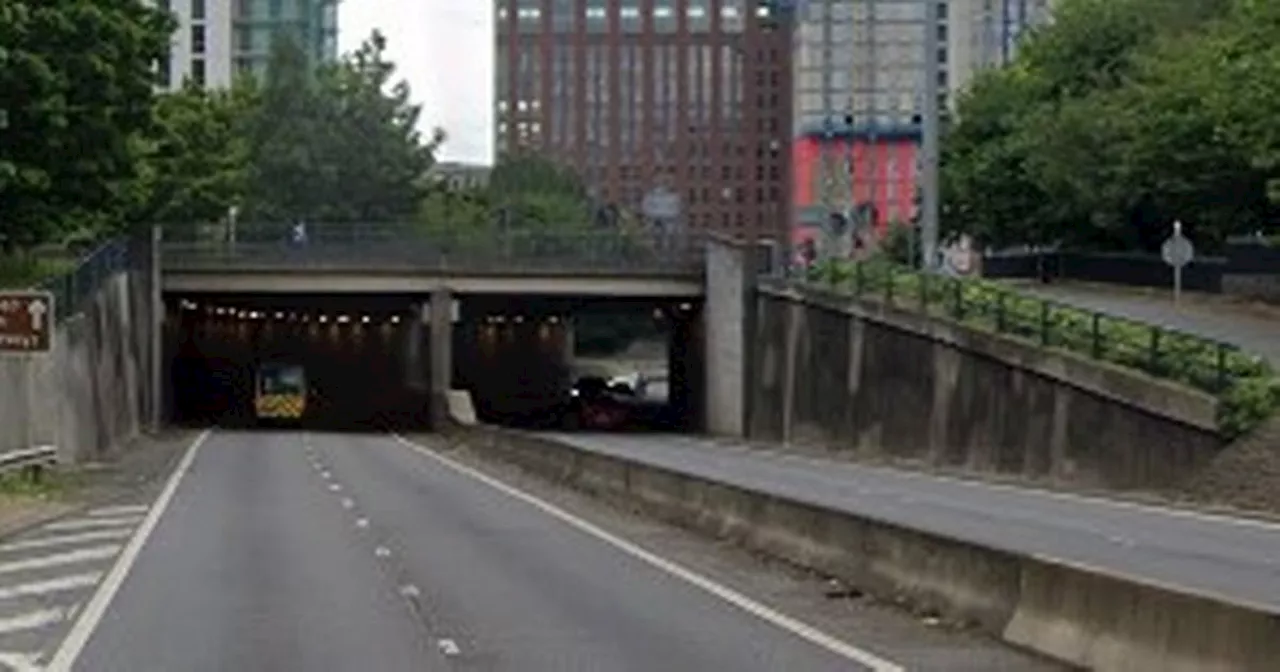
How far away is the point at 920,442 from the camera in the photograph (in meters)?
59.7

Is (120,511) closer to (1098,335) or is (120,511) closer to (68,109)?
(68,109)

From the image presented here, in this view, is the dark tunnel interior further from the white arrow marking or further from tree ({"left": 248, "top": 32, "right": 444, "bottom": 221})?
the white arrow marking

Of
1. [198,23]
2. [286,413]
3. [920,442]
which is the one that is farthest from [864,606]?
[198,23]

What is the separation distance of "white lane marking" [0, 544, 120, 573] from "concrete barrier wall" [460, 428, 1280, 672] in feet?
25.2

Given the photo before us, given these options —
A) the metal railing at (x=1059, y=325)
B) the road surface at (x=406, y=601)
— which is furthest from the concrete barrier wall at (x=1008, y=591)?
the metal railing at (x=1059, y=325)

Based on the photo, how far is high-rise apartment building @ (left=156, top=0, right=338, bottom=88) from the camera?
182375mm

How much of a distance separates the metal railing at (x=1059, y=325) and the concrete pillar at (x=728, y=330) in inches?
351

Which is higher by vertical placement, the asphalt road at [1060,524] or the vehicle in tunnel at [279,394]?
the asphalt road at [1060,524]

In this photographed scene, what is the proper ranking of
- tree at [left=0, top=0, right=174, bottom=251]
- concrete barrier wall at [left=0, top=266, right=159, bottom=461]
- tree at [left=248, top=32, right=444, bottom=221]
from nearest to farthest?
concrete barrier wall at [left=0, top=266, right=159, bottom=461] < tree at [left=0, top=0, right=174, bottom=251] < tree at [left=248, top=32, right=444, bottom=221]

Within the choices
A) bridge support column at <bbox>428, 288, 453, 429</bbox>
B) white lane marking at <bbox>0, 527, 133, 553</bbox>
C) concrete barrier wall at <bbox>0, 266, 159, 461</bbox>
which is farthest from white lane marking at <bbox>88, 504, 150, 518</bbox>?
bridge support column at <bbox>428, 288, 453, 429</bbox>

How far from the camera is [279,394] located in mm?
101250

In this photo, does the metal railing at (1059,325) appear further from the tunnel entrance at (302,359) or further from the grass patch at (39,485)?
the tunnel entrance at (302,359)

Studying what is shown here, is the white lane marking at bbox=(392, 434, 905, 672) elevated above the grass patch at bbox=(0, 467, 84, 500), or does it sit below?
above

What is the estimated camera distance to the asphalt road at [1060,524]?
2381 centimetres
